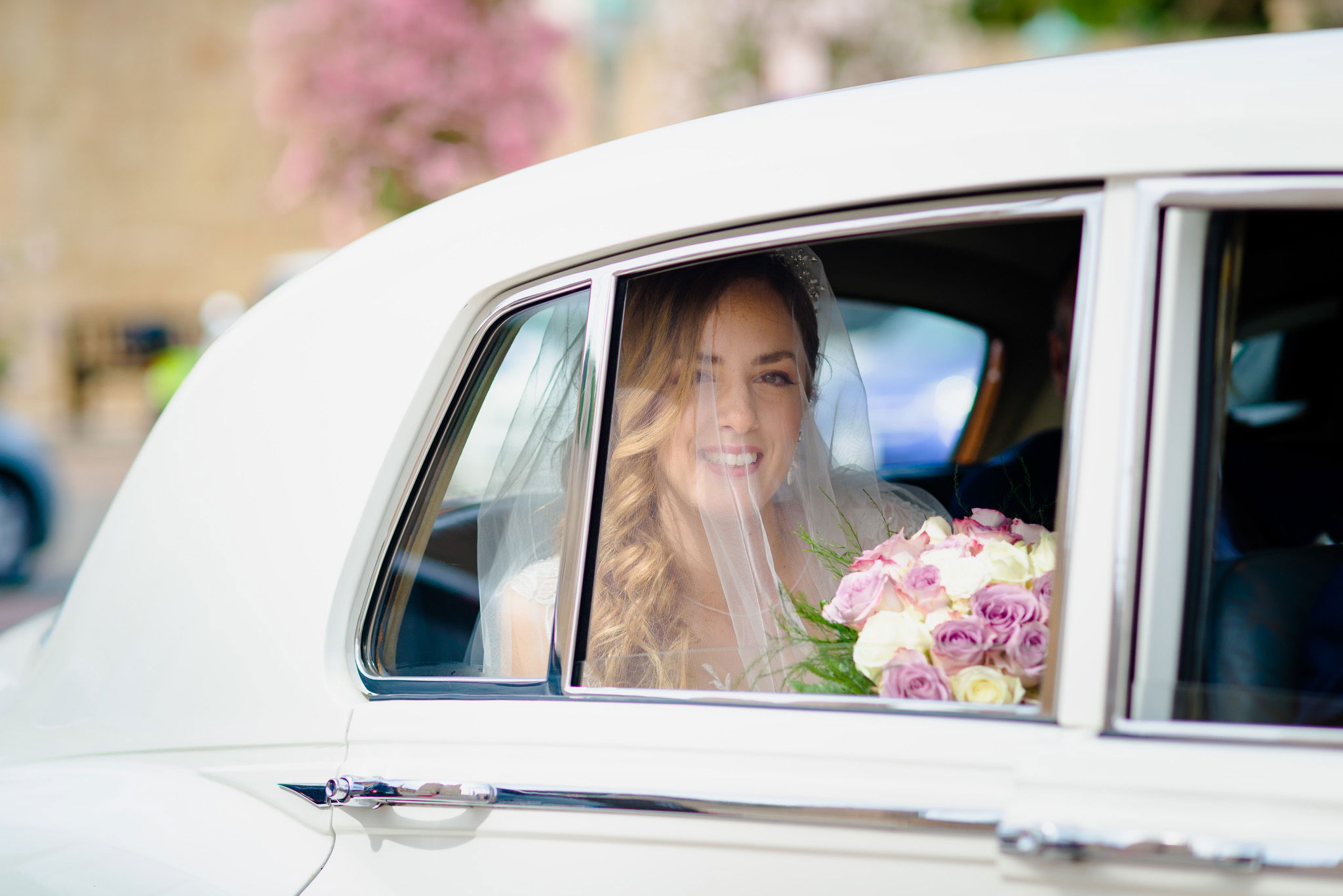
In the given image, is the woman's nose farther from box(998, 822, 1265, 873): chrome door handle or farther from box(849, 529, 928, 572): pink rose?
box(998, 822, 1265, 873): chrome door handle

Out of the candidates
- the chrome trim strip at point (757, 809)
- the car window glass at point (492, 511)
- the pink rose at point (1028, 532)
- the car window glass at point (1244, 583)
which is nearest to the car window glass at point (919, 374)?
the car window glass at point (1244, 583)

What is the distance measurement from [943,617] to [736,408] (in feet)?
1.65

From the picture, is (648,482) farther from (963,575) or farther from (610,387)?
(963,575)

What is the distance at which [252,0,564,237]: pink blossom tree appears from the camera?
7742 millimetres

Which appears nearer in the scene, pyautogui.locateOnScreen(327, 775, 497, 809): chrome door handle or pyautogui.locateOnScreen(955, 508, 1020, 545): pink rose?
pyautogui.locateOnScreen(327, 775, 497, 809): chrome door handle

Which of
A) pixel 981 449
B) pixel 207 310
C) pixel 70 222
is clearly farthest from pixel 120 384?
pixel 981 449

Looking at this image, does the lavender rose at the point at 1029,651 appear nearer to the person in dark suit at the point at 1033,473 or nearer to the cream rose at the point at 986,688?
the cream rose at the point at 986,688

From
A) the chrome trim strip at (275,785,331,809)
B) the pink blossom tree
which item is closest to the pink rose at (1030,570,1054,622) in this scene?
the chrome trim strip at (275,785,331,809)

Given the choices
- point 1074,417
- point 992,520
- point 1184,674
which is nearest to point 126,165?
point 992,520

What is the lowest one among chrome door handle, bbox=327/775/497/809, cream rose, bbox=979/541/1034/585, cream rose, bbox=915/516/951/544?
chrome door handle, bbox=327/775/497/809

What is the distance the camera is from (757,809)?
122 cm

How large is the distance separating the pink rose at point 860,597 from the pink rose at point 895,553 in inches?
1.5

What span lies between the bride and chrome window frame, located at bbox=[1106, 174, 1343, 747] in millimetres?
469

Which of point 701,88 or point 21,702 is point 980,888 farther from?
point 701,88
